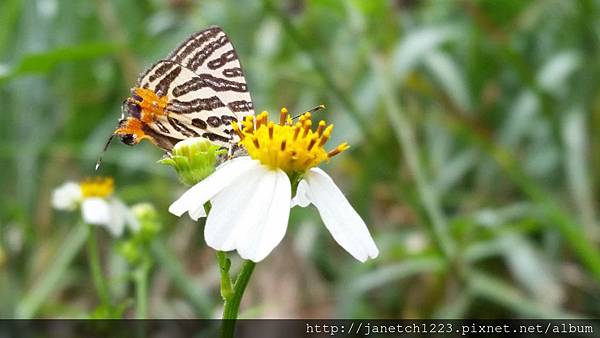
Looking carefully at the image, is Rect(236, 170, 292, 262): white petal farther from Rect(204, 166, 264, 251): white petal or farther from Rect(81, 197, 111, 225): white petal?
Rect(81, 197, 111, 225): white petal

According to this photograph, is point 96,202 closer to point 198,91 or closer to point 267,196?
point 198,91

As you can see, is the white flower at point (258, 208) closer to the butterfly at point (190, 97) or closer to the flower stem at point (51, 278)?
the butterfly at point (190, 97)

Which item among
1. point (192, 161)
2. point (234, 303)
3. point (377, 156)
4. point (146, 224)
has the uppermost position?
point (377, 156)

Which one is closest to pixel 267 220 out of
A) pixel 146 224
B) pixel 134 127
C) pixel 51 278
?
pixel 134 127

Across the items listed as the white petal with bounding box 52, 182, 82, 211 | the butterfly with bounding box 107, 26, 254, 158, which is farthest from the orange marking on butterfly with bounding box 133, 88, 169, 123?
the white petal with bounding box 52, 182, 82, 211

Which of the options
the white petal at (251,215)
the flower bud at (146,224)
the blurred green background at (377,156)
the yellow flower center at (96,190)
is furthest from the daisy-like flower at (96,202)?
the white petal at (251,215)

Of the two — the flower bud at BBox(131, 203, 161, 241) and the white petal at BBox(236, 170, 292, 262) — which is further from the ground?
the flower bud at BBox(131, 203, 161, 241)

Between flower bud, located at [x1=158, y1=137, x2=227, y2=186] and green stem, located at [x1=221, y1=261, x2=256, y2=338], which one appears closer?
green stem, located at [x1=221, y1=261, x2=256, y2=338]

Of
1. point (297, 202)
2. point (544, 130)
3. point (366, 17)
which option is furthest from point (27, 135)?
point (297, 202)
